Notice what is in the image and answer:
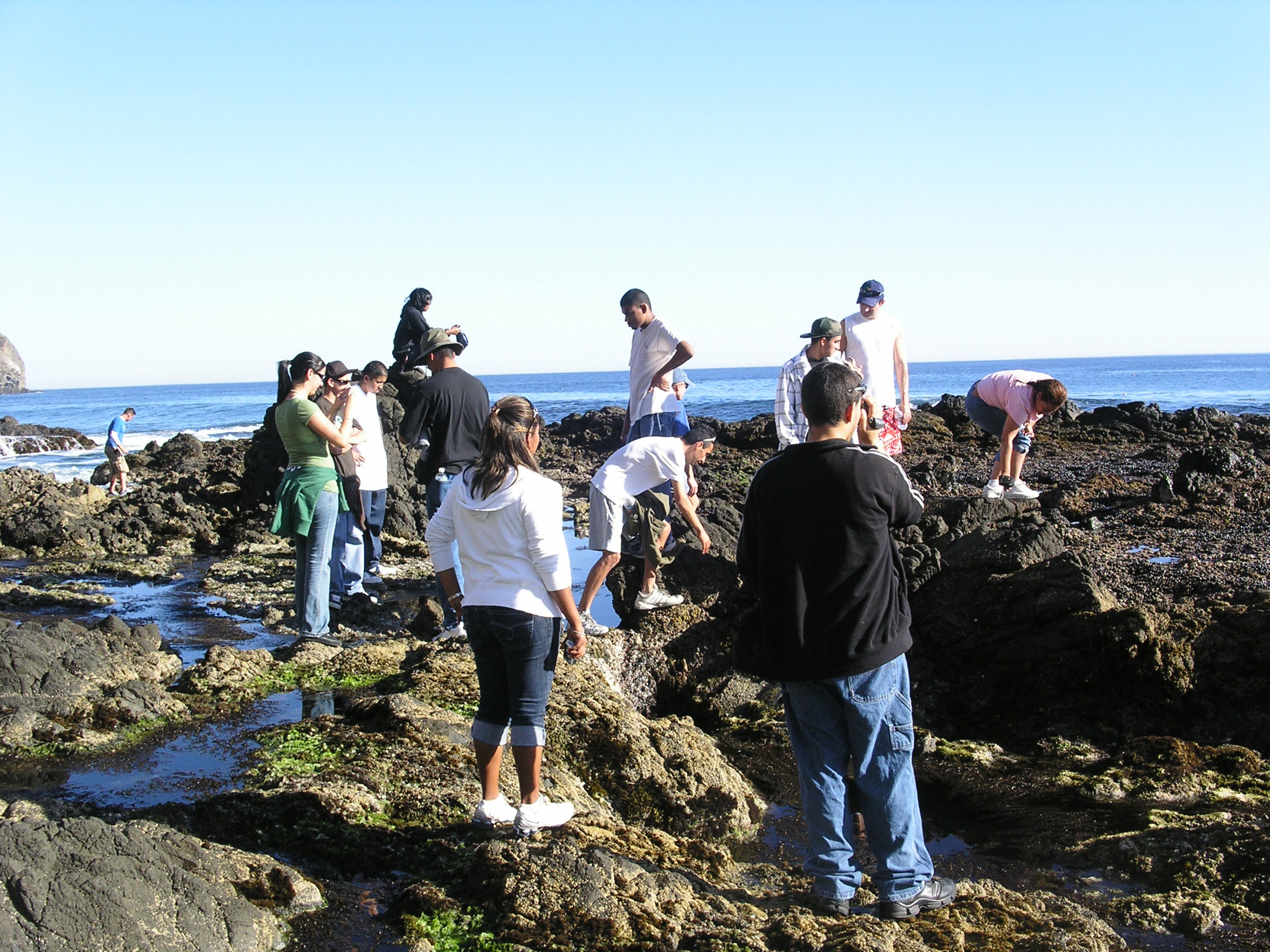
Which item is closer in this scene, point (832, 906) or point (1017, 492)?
point (832, 906)

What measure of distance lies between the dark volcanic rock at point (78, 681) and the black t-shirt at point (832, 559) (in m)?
3.61

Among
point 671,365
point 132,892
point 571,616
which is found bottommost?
point 132,892

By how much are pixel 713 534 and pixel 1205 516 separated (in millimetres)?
7396

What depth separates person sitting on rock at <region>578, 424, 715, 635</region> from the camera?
6.27 m

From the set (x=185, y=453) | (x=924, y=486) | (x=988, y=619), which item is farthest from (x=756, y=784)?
(x=185, y=453)

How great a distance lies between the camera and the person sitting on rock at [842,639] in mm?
3207

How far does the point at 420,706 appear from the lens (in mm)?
4914

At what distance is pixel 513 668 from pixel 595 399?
63162 mm

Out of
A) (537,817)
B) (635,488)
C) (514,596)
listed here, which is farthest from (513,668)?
(635,488)

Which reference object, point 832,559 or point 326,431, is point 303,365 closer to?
point 326,431

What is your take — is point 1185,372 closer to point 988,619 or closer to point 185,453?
point 185,453

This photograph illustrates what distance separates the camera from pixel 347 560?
27.2 ft

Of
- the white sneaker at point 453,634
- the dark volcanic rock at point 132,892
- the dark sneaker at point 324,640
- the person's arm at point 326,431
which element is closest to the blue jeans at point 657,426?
the white sneaker at point 453,634

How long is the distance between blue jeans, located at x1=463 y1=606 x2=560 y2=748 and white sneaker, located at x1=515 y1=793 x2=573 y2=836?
0.74 feet
